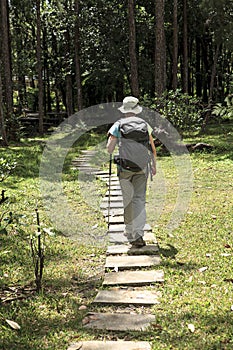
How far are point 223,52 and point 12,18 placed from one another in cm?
1575

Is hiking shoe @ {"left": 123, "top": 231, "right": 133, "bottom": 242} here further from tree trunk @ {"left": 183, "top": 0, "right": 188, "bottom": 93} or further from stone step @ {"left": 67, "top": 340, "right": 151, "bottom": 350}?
tree trunk @ {"left": 183, "top": 0, "right": 188, "bottom": 93}

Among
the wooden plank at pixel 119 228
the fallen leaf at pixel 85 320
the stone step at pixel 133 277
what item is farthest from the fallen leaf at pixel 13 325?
the wooden plank at pixel 119 228

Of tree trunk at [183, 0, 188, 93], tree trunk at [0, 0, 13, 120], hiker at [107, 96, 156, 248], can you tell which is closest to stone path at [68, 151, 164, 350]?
hiker at [107, 96, 156, 248]

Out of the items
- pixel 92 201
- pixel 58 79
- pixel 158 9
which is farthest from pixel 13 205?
pixel 58 79

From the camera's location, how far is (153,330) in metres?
3.68

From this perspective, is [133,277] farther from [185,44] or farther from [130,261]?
[185,44]

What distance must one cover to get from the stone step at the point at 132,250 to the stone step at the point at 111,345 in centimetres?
213

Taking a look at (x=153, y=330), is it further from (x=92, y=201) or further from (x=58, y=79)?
(x=58, y=79)

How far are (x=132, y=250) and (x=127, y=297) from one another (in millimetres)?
1373

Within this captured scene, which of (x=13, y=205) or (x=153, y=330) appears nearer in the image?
(x=153, y=330)

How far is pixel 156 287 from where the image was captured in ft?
14.9

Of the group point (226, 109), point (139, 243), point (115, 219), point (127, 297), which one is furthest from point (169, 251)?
point (226, 109)

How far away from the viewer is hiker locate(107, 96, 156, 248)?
18.5 feet

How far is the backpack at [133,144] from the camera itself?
5.61m
